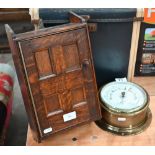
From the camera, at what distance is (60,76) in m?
0.80

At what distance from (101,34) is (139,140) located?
430 millimetres

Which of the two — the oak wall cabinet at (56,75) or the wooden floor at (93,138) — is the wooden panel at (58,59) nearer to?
the oak wall cabinet at (56,75)

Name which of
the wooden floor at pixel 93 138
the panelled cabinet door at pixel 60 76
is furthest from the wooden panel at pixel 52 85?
the wooden floor at pixel 93 138

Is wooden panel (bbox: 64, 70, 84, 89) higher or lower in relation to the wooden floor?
higher

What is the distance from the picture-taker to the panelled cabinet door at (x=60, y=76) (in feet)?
2.38

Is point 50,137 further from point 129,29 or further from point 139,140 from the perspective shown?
point 129,29

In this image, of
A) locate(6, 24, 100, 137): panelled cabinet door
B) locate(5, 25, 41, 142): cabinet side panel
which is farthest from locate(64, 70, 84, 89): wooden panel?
locate(5, 25, 41, 142): cabinet side panel

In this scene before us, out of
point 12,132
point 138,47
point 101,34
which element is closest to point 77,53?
point 101,34

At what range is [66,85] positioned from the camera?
822mm

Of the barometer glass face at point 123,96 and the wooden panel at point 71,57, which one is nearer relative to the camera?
the wooden panel at point 71,57

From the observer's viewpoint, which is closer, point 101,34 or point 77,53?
point 77,53

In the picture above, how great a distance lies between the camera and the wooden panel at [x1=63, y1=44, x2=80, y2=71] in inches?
30.4

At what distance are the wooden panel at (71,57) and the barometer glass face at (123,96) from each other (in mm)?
216

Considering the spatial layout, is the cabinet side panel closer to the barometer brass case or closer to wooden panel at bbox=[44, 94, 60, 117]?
wooden panel at bbox=[44, 94, 60, 117]
